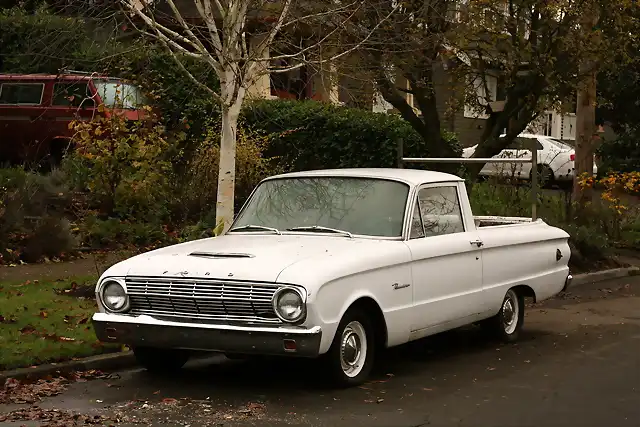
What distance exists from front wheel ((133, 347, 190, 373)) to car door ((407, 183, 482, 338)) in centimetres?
188

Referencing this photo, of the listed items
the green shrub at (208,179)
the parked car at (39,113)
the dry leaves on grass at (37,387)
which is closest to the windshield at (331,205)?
the dry leaves on grass at (37,387)

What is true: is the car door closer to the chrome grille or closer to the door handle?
the door handle

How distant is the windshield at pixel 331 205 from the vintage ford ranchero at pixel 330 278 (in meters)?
0.01

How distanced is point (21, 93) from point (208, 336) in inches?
594

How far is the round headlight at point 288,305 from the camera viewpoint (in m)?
7.55

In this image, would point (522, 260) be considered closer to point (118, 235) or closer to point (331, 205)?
point (331, 205)

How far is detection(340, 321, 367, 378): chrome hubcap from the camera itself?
8.04 m

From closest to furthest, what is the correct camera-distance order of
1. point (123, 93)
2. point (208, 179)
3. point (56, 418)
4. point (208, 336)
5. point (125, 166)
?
point (56, 418), point (208, 336), point (125, 166), point (208, 179), point (123, 93)

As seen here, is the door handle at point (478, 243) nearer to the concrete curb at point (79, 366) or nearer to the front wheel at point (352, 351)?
the front wheel at point (352, 351)

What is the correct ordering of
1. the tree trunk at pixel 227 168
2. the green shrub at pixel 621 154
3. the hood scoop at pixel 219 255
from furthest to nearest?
the green shrub at pixel 621 154 → the tree trunk at pixel 227 168 → the hood scoop at pixel 219 255

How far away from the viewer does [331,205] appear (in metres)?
9.21

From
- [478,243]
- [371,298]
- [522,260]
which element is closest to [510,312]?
[522,260]

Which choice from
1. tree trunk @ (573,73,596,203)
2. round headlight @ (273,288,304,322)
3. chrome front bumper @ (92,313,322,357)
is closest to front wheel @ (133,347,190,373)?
chrome front bumper @ (92,313,322,357)

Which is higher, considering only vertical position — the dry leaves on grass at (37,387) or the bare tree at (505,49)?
the bare tree at (505,49)
